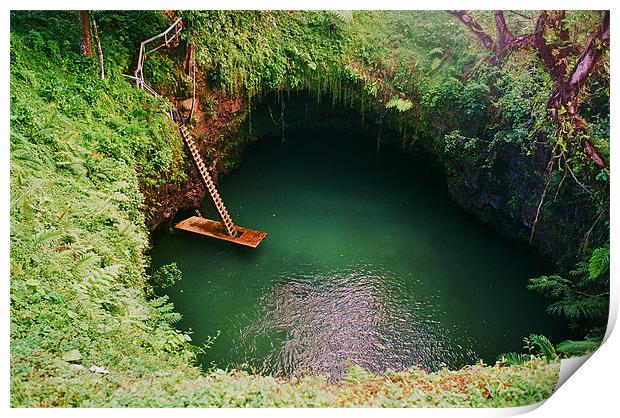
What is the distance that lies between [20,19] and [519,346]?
8.97 m

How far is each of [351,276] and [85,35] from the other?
5662 millimetres

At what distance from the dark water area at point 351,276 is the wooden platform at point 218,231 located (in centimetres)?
Result: 18

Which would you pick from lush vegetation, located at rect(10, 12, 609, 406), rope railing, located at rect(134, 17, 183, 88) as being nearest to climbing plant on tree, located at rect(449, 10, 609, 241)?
lush vegetation, located at rect(10, 12, 609, 406)

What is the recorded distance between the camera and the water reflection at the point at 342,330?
7.35 meters

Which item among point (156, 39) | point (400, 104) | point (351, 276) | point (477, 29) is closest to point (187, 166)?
point (156, 39)

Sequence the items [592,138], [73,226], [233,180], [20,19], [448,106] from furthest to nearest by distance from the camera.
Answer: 1. [233,180]
2. [448,106]
3. [20,19]
4. [592,138]
5. [73,226]

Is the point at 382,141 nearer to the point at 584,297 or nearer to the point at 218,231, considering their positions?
→ the point at 218,231

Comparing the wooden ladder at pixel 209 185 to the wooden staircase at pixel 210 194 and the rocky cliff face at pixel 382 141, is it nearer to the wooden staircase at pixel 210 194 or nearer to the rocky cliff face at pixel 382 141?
the wooden staircase at pixel 210 194

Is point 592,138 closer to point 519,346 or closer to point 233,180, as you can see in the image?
point 519,346

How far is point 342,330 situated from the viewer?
7.79 m

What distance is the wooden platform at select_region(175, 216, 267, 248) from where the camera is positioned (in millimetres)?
9227

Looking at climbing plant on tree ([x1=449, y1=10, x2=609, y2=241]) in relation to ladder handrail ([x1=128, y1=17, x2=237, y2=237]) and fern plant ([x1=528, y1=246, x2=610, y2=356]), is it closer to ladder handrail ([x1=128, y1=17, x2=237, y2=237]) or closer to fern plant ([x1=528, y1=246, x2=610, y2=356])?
fern plant ([x1=528, y1=246, x2=610, y2=356])
